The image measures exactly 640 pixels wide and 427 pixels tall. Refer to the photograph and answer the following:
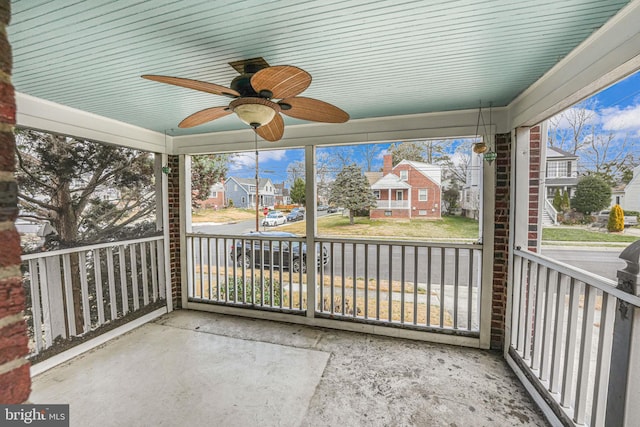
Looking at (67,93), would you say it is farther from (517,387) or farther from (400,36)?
(517,387)

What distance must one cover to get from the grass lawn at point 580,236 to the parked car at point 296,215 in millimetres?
2311

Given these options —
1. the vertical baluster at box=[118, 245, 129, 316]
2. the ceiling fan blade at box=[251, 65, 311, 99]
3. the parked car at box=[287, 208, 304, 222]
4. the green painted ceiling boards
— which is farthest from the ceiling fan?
the vertical baluster at box=[118, 245, 129, 316]

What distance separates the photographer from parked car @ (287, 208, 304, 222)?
3.28 metres

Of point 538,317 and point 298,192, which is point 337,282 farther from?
point 538,317

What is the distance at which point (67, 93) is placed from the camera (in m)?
2.24

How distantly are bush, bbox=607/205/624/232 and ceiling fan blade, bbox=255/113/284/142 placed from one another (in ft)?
6.78

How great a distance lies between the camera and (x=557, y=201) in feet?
6.79

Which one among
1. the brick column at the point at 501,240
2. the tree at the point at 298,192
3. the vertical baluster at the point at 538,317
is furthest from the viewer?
the tree at the point at 298,192

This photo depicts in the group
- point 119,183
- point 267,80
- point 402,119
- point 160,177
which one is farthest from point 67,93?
point 402,119

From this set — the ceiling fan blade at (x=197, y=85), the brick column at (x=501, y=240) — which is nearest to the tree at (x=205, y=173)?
the ceiling fan blade at (x=197, y=85)

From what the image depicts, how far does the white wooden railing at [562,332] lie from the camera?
1.50 m

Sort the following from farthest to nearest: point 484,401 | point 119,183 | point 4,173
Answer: point 119,183 → point 484,401 → point 4,173

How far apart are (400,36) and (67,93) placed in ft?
8.59

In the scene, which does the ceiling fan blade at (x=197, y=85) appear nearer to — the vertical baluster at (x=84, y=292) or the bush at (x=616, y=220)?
the bush at (x=616, y=220)
